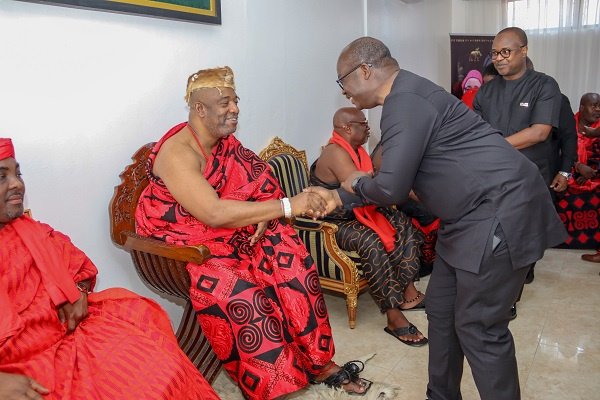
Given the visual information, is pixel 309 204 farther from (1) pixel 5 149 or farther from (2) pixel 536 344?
(2) pixel 536 344

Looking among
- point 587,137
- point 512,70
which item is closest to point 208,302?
point 512,70

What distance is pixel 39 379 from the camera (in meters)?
1.53

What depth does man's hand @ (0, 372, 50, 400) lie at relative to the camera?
4.61ft

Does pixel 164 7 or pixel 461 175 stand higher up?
pixel 164 7

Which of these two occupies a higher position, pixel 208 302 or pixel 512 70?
pixel 512 70

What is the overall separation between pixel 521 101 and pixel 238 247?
207 centimetres

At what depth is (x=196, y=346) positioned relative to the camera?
102 inches

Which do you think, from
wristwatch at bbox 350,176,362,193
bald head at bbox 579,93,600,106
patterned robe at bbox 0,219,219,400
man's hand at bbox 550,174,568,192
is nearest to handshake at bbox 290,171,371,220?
wristwatch at bbox 350,176,362,193

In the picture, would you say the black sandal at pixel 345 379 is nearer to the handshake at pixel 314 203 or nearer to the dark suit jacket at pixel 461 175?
the handshake at pixel 314 203

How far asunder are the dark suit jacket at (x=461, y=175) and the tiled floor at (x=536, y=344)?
3.27 ft

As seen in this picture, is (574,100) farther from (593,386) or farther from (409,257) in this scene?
(593,386)

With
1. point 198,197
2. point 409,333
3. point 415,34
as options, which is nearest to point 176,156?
point 198,197

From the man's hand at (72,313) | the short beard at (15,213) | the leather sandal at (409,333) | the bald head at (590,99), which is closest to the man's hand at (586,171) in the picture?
the bald head at (590,99)

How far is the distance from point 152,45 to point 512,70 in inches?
86.5
